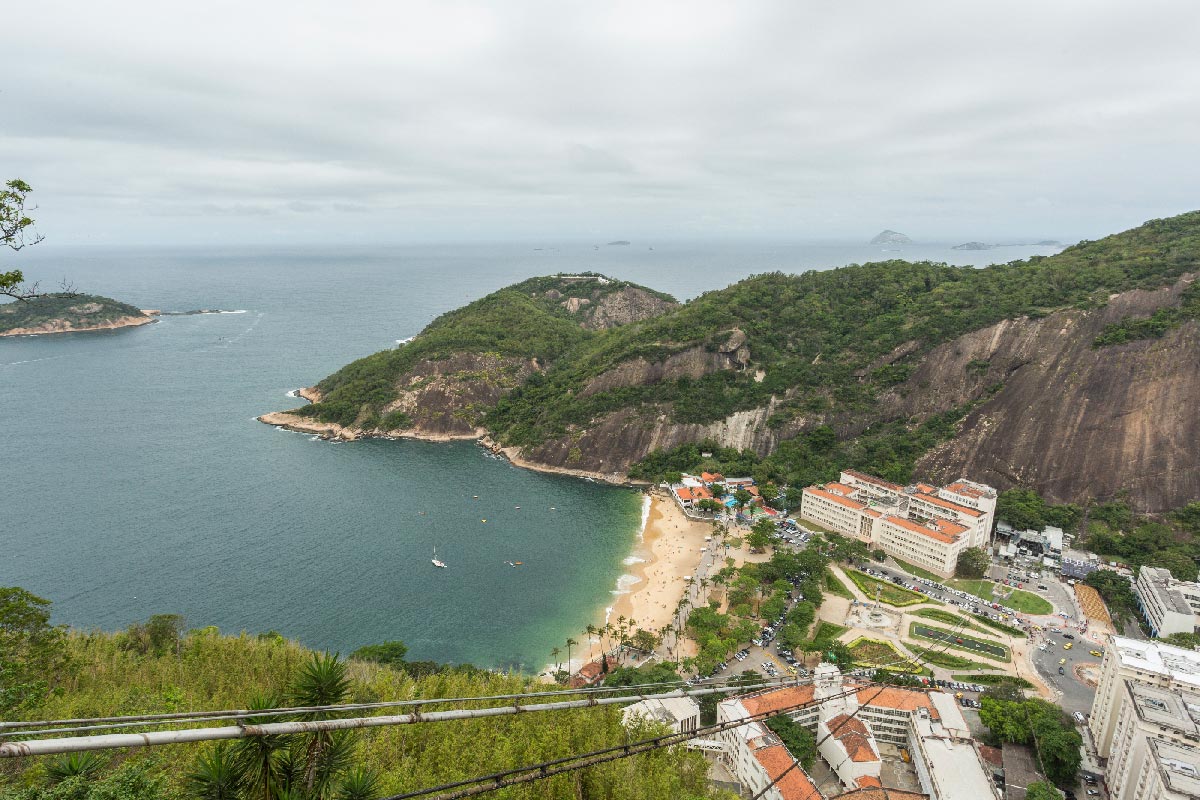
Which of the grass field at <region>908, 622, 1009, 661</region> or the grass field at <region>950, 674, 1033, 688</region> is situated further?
the grass field at <region>908, 622, 1009, 661</region>

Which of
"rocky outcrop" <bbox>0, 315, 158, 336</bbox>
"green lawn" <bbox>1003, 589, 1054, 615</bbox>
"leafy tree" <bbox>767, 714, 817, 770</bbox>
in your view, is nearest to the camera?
"leafy tree" <bbox>767, 714, 817, 770</bbox>

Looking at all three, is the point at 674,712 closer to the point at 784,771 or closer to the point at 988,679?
the point at 784,771

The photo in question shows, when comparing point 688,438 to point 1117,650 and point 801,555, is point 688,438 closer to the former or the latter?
point 801,555

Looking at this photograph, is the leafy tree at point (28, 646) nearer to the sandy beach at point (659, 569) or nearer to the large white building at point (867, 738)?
the sandy beach at point (659, 569)

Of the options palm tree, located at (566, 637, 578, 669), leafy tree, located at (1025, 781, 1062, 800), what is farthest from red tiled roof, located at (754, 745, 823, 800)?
palm tree, located at (566, 637, 578, 669)

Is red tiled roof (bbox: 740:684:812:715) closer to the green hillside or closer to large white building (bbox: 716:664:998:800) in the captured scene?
large white building (bbox: 716:664:998:800)

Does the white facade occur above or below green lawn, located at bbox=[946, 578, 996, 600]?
below
